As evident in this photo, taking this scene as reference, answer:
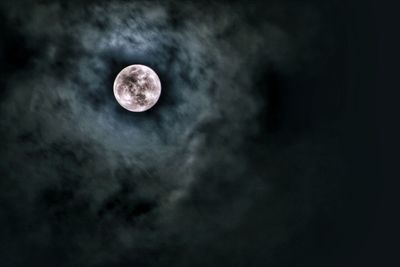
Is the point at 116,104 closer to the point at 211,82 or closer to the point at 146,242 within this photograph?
the point at 211,82

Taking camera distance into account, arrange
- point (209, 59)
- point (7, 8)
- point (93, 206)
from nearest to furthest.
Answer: point (7, 8), point (209, 59), point (93, 206)

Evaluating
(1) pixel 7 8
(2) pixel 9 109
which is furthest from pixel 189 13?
(2) pixel 9 109

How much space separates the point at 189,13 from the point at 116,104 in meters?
3.86

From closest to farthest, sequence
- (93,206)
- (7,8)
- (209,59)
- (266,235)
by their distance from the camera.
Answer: (7,8) < (209,59) < (93,206) < (266,235)

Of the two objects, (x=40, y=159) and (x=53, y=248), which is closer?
(x=40, y=159)

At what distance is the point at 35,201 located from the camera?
1388 cm

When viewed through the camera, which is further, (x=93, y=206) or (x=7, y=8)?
(x=93, y=206)

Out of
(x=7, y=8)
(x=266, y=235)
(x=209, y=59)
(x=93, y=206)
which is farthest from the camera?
(x=266, y=235)

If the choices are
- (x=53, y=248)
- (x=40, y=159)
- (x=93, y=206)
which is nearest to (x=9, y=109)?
(x=40, y=159)

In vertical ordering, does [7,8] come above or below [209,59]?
above

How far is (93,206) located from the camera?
1384 centimetres

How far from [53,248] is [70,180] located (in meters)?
3.02

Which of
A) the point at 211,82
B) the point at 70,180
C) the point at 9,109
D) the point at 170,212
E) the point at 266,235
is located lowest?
the point at 266,235

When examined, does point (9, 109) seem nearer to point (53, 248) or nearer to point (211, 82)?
point (53, 248)
